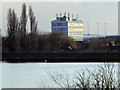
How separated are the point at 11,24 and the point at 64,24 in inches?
1643

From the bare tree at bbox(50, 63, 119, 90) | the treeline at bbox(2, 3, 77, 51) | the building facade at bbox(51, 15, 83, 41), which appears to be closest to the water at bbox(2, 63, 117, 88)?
the bare tree at bbox(50, 63, 119, 90)

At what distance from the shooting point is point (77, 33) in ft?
238

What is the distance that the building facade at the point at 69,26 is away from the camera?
70.6 m

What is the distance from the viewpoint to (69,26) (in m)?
71.7

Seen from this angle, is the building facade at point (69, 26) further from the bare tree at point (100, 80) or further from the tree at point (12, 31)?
the bare tree at point (100, 80)

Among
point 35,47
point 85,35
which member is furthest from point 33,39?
point 85,35

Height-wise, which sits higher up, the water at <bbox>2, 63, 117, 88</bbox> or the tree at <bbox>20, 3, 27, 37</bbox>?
the tree at <bbox>20, 3, 27, 37</bbox>

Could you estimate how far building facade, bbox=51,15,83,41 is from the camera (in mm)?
70625

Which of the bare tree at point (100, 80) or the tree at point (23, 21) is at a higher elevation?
the tree at point (23, 21)

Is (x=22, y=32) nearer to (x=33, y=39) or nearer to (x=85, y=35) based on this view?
(x=33, y=39)

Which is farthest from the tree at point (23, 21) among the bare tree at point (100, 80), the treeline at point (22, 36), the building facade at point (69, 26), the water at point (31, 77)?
the building facade at point (69, 26)

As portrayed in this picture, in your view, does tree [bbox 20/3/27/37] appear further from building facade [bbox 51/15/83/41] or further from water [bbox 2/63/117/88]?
building facade [bbox 51/15/83/41]

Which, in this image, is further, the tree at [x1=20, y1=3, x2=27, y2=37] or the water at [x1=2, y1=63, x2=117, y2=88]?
the tree at [x1=20, y1=3, x2=27, y2=37]

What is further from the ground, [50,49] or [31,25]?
[31,25]
